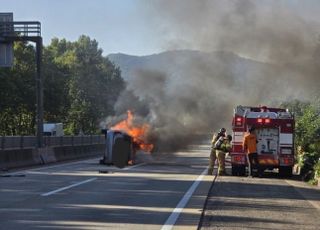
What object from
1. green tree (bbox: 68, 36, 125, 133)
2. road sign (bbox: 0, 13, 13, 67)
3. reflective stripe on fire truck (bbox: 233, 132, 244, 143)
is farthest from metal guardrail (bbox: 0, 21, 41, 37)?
green tree (bbox: 68, 36, 125, 133)

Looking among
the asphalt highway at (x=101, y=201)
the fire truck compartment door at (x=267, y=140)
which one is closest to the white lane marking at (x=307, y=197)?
the asphalt highway at (x=101, y=201)

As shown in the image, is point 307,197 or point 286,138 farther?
point 286,138

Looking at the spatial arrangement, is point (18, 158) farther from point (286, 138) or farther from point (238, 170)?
point (286, 138)

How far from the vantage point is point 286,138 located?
22031mm

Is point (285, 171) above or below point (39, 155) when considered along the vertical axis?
below

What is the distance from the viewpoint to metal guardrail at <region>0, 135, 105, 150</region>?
27.0 m

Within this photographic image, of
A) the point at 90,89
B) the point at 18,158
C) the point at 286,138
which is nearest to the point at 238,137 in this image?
the point at 286,138

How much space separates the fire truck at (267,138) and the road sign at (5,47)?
48.0ft

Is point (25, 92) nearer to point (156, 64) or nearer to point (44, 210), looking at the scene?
point (156, 64)

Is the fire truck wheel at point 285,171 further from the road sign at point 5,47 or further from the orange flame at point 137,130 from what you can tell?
the road sign at point 5,47

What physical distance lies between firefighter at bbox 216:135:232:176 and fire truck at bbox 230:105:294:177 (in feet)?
1.27

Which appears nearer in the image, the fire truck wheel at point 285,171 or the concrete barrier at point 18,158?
the fire truck wheel at point 285,171

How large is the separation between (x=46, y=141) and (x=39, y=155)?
4930mm

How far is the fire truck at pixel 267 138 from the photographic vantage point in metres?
21.9
